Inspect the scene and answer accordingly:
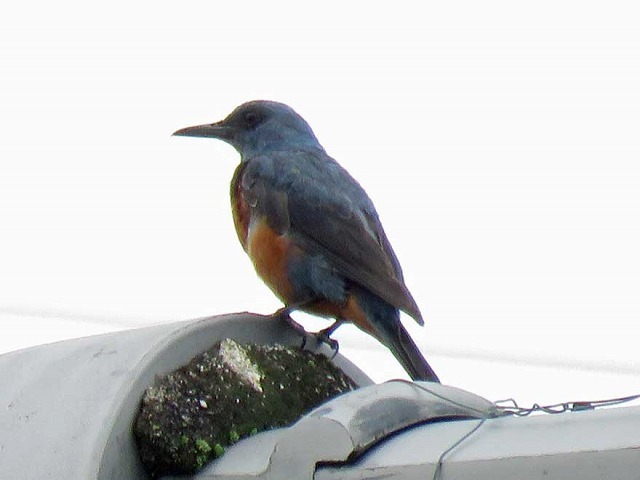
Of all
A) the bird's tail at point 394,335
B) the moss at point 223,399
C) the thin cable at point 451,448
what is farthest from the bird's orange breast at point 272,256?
the thin cable at point 451,448

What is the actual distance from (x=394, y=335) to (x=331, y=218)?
21.9 inches

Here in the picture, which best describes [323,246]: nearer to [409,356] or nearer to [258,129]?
[409,356]

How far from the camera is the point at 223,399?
93.5 inches

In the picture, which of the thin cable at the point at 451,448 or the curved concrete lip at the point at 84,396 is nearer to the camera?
the thin cable at the point at 451,448

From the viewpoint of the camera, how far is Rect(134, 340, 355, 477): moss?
2221mm

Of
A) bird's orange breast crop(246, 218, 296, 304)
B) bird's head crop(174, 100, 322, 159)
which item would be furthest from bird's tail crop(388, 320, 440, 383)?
bird's head crop(174, 100, 322, 159)

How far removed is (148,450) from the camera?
2.20m

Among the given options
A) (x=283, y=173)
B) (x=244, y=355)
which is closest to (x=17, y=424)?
(x=244, y=355)

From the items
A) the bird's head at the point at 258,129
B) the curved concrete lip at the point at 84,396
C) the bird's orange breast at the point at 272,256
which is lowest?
the bird's orange breast at the point at 272,256

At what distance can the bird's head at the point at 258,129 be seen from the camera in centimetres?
539

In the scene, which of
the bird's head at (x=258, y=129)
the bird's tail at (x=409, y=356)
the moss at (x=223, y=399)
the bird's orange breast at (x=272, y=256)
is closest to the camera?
the moss at (x=223, y=399)

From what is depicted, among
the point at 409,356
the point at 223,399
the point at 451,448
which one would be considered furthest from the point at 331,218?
the point at 451,448

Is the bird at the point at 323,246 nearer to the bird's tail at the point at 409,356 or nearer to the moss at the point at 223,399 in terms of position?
the bird's tail at the point at 409,356

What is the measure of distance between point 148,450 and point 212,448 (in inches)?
5.3
